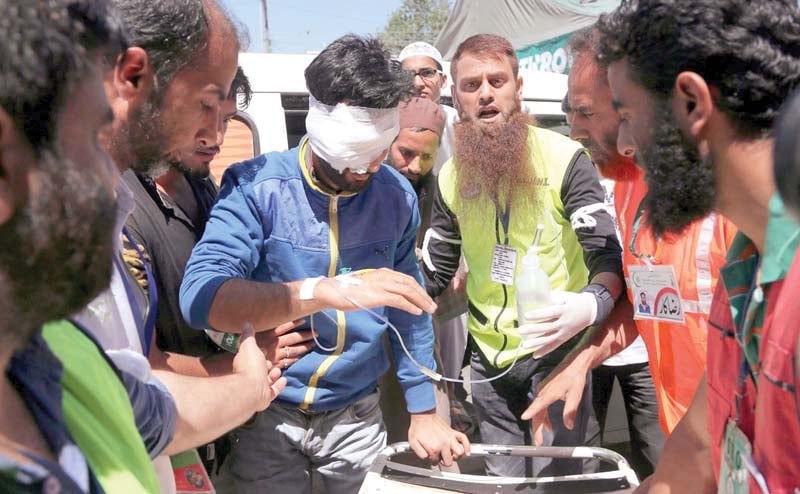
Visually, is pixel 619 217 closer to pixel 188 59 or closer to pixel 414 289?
pixel 414 289

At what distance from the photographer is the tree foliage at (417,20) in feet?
126

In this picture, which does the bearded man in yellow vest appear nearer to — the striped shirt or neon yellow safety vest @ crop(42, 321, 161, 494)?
the striped shirt

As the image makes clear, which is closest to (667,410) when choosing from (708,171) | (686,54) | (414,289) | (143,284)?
(414,289)

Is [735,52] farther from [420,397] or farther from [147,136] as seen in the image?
[420,397]

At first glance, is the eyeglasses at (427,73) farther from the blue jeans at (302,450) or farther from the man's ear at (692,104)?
the man's ear at (692,104)

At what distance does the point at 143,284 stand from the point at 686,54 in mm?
1311

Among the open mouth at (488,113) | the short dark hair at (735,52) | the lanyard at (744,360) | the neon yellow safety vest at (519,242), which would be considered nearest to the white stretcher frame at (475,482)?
the neon yellow safety vest at (519,242)

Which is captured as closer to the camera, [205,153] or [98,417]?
[98,417]


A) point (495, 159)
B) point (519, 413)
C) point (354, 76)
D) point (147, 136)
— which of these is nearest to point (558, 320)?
point (519, 413)

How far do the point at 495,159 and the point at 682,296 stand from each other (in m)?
1.04

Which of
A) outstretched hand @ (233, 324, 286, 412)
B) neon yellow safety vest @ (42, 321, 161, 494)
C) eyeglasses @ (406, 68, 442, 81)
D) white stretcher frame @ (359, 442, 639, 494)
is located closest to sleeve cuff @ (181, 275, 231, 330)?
outstretched hand @ (233, 324, 286, 412)

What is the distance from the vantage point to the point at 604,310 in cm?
238

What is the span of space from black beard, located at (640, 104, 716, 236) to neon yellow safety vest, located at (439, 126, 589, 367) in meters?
1.15

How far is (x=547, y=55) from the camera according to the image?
11.7 metres
